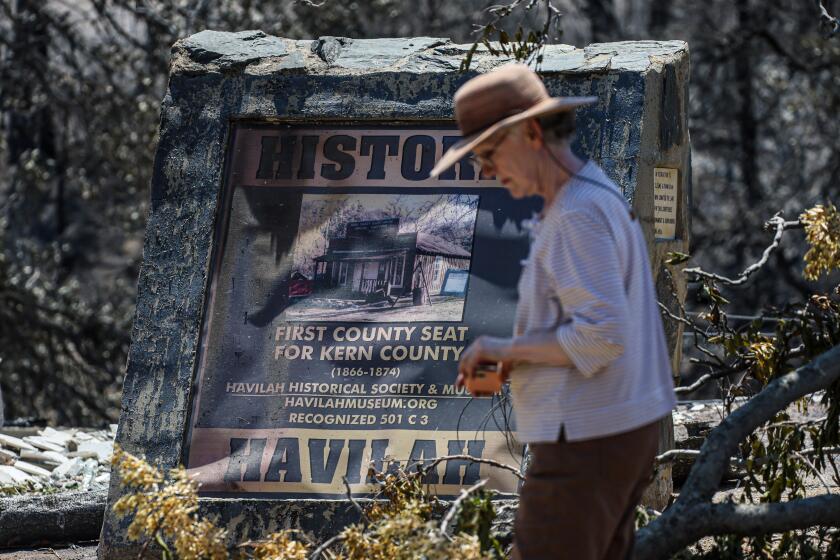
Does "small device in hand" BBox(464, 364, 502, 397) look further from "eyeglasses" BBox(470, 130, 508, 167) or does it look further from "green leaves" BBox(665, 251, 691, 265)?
"green leaves" BBox(665, 251, 691, 265)

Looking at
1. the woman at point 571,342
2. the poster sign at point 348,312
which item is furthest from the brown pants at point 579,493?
the poster sign at point 348,312

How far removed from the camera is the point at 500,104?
9.96 ft

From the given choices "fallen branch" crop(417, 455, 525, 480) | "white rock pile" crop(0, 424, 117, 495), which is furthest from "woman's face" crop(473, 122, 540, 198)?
"white rock pile" crop(0, 424, 117, 495)

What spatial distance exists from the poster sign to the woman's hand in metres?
1.61

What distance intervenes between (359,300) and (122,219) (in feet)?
20.0

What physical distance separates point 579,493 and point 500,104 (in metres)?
0.94

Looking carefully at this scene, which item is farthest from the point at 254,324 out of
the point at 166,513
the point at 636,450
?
the point at 636,450

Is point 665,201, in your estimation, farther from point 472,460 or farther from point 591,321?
point 591,321

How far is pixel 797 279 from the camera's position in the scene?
38.4 ft

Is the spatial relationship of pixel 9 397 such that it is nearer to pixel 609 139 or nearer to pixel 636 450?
pixel 609 139

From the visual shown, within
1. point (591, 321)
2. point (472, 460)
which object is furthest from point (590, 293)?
point (472, 460)

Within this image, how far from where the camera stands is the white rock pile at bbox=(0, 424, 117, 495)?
19.2 feet

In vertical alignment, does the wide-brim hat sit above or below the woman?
above

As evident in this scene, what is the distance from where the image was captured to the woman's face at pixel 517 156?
118 inches
